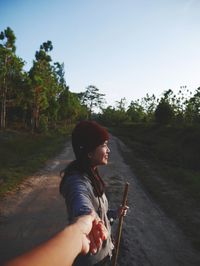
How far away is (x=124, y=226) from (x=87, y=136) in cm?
527

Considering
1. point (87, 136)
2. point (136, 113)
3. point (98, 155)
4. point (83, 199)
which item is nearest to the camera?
point (83, 199)

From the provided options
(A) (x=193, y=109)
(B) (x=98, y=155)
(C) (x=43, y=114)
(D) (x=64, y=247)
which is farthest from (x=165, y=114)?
(D) (x=64, y=247)

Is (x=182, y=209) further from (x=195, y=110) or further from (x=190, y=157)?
(x=195, y=110)

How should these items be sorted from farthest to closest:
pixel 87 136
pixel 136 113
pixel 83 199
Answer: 1. pixel 136 113
2. pixel 87 136
3. pixel 83 199

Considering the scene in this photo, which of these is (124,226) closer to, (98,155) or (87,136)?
(98,155)

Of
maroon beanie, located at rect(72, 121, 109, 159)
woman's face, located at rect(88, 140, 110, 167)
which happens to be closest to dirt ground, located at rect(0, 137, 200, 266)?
woman's face, located at rect(88, 140, 110, 167)

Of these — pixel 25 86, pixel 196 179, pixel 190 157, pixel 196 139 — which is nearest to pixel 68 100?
pixel 25 86

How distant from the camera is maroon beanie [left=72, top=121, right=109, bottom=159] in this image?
222cm

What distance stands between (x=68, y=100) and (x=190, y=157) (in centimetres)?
3612

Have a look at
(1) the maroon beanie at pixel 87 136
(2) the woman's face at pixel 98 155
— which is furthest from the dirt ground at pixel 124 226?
(1) the maroon beanie at pixel 87 136

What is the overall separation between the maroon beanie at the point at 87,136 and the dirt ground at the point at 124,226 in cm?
358

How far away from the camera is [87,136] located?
2227mm

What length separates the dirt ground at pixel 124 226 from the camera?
554 cm

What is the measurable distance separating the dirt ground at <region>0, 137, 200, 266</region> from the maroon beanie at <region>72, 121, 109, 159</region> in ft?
11.8
